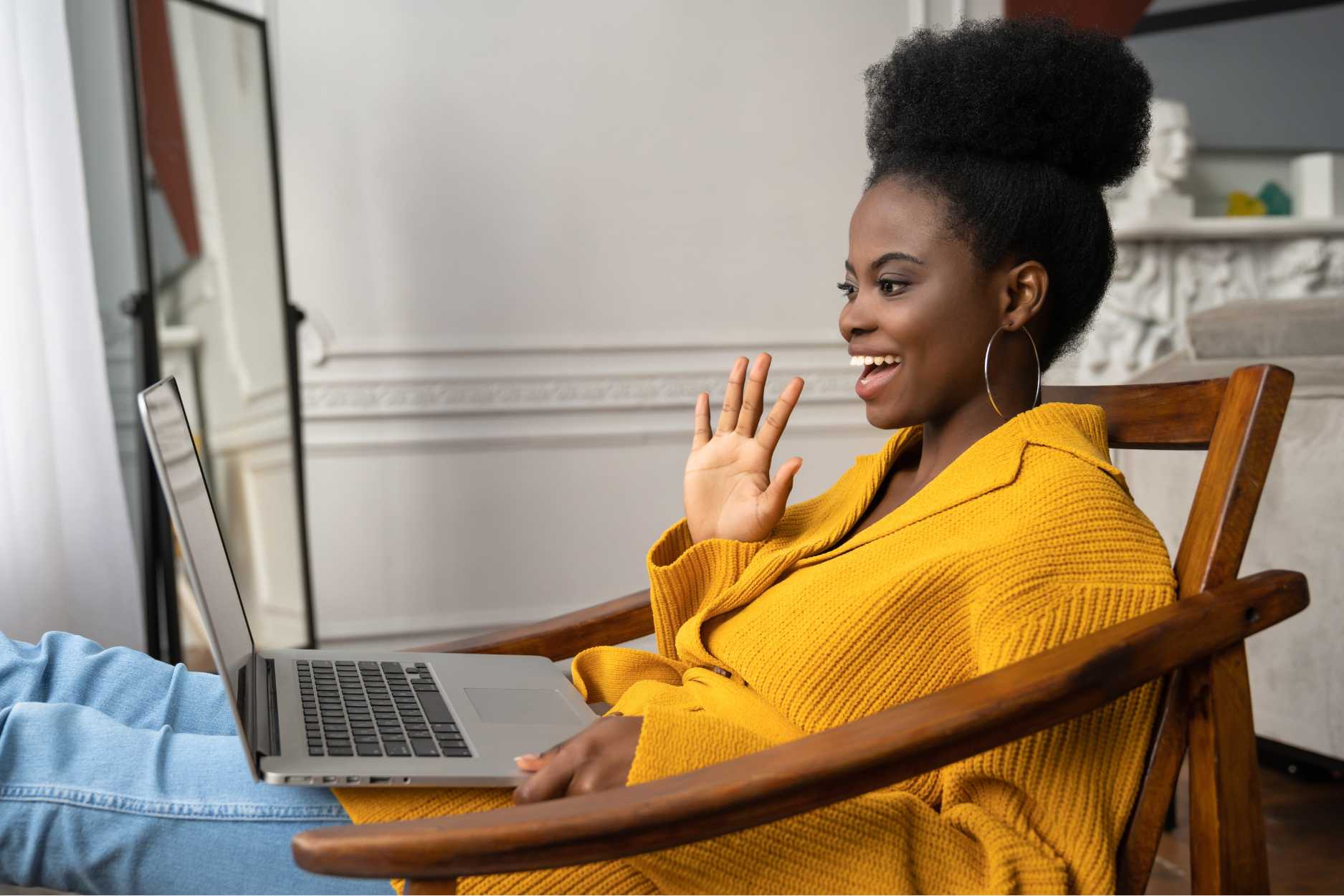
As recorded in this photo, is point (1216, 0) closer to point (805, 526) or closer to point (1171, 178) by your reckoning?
point (1171, 178)

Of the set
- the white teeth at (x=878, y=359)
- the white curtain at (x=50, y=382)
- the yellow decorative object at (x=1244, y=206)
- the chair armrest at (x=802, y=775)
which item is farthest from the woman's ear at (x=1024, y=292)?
the yellow decorative object at (x=1244, y=206)

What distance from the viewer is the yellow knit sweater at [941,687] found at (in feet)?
2.77

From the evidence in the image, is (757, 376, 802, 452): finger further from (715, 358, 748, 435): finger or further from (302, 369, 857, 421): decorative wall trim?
(302, 369, 857, 421): decorative wall trim

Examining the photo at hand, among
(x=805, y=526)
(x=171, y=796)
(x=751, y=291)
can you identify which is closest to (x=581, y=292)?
(x=751, y=291)

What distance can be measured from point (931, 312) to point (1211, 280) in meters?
2.55

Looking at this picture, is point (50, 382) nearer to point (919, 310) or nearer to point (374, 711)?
point (374, 711)

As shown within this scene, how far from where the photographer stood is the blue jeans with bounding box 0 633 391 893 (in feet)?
2.82

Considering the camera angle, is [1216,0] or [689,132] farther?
[1216,0]

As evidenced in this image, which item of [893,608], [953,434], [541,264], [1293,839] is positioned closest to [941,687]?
[893,608]

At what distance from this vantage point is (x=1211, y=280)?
3.31 meters

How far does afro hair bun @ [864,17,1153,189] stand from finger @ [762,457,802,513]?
13.6 inches

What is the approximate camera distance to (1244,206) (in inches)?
135

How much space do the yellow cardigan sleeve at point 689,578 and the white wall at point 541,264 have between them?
1898 mm

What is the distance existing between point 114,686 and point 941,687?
78cm
